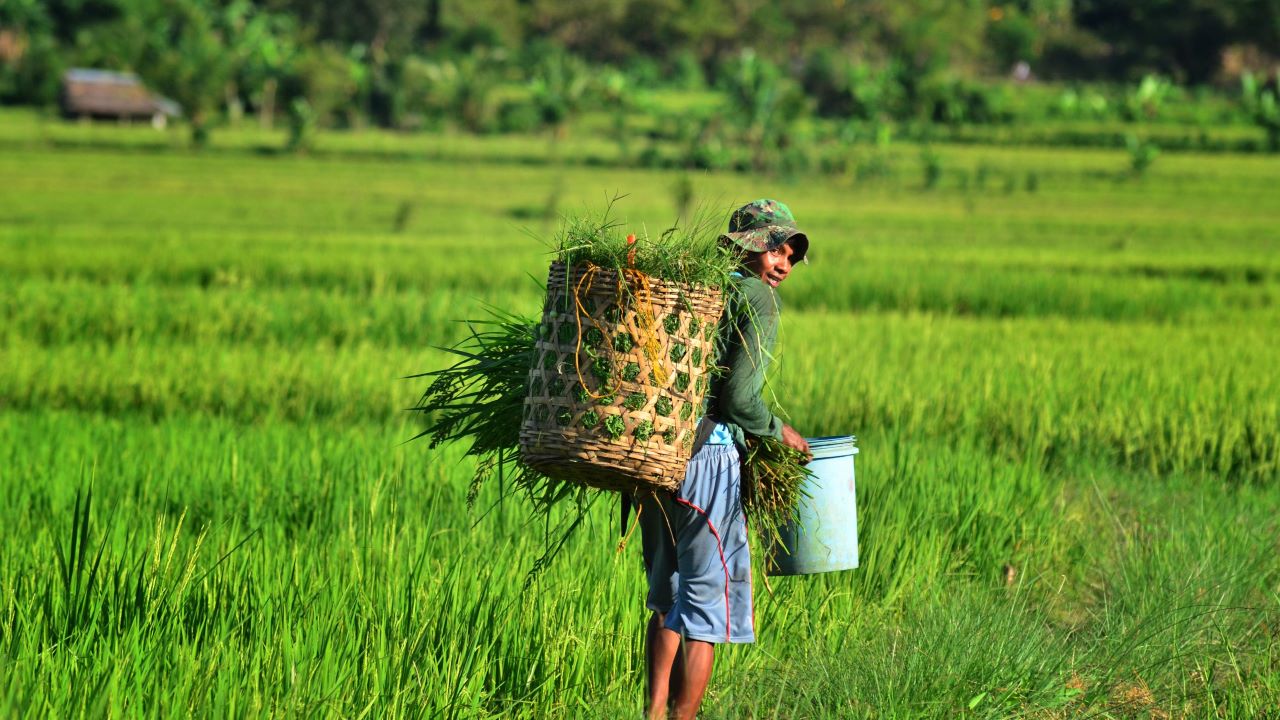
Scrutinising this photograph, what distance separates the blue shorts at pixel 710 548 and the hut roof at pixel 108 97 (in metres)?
41.1

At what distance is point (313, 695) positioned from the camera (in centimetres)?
238

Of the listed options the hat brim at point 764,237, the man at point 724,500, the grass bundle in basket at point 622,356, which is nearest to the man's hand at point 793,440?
the man at point 724,500

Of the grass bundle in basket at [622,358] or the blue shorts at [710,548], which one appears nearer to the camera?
the grass bundle in basket at [622,358]

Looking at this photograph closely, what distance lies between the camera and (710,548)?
2729 mm

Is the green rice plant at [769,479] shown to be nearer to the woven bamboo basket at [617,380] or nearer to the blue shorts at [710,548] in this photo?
the blue shorts at [710,548]

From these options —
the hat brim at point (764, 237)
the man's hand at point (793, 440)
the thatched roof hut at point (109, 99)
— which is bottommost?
the thatched roof hut at point (109, 99)

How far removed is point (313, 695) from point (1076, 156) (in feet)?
113

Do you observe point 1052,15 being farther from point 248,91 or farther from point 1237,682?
point 1237,682

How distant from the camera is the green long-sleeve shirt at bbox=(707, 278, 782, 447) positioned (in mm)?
2668

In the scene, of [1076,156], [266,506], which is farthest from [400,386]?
[1076,156]

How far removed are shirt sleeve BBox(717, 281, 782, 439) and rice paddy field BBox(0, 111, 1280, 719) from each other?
251 mm

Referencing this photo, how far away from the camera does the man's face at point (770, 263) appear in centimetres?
276

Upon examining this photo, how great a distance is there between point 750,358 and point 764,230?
0.87 feet

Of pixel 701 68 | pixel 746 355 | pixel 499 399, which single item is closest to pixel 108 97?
pixel 701 68
